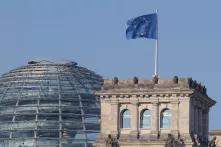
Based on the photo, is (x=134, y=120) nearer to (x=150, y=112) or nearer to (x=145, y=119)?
(x=145, y=119)

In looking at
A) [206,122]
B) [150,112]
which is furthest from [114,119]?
[206,122]

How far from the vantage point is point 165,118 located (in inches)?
5915

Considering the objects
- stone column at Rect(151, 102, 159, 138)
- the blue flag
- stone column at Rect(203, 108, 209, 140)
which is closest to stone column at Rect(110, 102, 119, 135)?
stone column at Rect(151, 102, 159, 138)

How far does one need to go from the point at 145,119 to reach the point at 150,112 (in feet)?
3.44

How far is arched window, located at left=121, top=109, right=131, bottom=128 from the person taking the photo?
151625 millimetres

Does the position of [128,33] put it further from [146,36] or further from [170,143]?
[170,143]

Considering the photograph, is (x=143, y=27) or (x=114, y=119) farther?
(x=143, y=27)

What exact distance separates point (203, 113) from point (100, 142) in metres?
11.8

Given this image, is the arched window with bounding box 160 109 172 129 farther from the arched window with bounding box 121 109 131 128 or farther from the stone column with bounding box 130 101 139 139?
the arched window with bounding box 121 109 131 128

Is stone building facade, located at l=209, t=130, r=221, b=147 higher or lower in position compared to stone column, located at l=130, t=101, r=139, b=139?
lower

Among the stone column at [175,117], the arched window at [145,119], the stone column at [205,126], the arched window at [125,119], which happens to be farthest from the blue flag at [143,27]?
the stone column at [205,126]

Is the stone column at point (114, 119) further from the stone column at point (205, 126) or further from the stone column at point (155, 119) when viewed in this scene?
the stone column at point (205, 126)

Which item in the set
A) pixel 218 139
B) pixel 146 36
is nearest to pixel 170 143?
pixel 146 36

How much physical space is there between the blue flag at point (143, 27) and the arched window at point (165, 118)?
821cm
